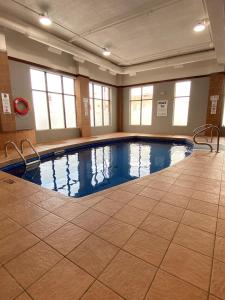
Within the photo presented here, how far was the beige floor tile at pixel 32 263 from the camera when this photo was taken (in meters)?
1.08

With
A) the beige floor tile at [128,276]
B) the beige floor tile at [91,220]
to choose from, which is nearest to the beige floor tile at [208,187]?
the beige floor tile at [91,220]

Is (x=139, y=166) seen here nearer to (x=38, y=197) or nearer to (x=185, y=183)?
(x=185, y=183)

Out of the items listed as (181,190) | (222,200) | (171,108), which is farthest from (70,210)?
(171,108)

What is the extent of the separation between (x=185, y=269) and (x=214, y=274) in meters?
0.18

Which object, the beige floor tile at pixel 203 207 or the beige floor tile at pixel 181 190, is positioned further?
the beige floor tile at pixel 181 190

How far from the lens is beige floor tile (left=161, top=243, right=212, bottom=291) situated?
1.04 meters

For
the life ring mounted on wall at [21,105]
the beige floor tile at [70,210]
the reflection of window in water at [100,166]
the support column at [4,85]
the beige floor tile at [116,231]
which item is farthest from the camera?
the life ring mounted on wall at [21,105]

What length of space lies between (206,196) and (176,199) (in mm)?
420

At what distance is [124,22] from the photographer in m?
4.58

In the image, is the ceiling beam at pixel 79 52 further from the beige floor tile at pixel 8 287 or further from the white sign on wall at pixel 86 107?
the beige floor tile at pixel 8 287

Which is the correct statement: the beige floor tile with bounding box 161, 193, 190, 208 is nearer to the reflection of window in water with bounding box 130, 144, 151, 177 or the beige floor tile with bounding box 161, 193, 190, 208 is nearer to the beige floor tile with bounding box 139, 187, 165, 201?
the beige floor tile with bounding box 139, 187, 165, 201

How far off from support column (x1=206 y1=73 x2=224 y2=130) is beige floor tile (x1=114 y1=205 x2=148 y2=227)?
24.8ft

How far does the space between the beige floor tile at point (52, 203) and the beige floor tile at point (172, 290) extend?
4.28ft

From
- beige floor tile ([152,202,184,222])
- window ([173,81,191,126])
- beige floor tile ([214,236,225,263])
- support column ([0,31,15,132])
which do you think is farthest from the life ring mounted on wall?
window ([173,81,191,126])
